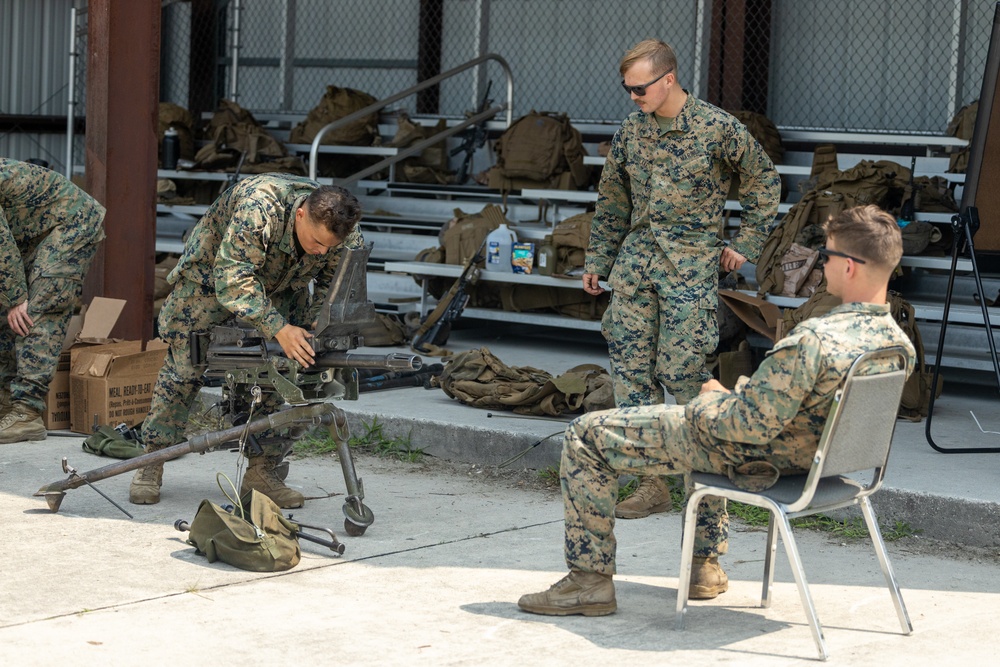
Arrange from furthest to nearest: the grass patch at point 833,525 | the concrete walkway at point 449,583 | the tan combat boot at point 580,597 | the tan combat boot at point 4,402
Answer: the tan combat boot at point 4,402
the grass patch at point 833,525
the tan combat boot at point 580,597
the concrete walkway at point 449,583

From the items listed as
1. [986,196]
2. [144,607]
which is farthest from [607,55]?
[144,607]

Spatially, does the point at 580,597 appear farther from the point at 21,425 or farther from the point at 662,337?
the point at 21,425

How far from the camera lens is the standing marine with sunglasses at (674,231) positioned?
5.44 m

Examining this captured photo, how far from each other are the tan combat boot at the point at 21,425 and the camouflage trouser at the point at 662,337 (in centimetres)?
351

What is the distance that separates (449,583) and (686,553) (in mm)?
992

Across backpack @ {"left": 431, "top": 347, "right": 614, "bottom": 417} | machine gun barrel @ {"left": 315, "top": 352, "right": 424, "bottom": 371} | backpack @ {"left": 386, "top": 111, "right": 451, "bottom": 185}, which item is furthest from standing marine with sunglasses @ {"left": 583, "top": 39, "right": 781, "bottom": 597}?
backpack @ {"left": 386, "top": 111, "right": 451, "bottom": 185}

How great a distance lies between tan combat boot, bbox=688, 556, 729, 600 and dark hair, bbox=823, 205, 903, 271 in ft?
4.27

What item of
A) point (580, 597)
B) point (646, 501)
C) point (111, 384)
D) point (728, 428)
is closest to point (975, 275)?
point (646, 501)

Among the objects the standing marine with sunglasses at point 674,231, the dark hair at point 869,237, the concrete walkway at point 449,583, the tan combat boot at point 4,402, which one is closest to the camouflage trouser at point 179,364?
the concrete walkway at point 449,583

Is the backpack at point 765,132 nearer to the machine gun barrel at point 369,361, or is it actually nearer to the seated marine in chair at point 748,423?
the machine gun barrel at point 369,361

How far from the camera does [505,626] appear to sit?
4.43m

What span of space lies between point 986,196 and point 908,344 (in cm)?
275

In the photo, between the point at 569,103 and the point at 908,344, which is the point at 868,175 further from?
the point at 908,344

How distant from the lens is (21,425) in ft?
24.1
